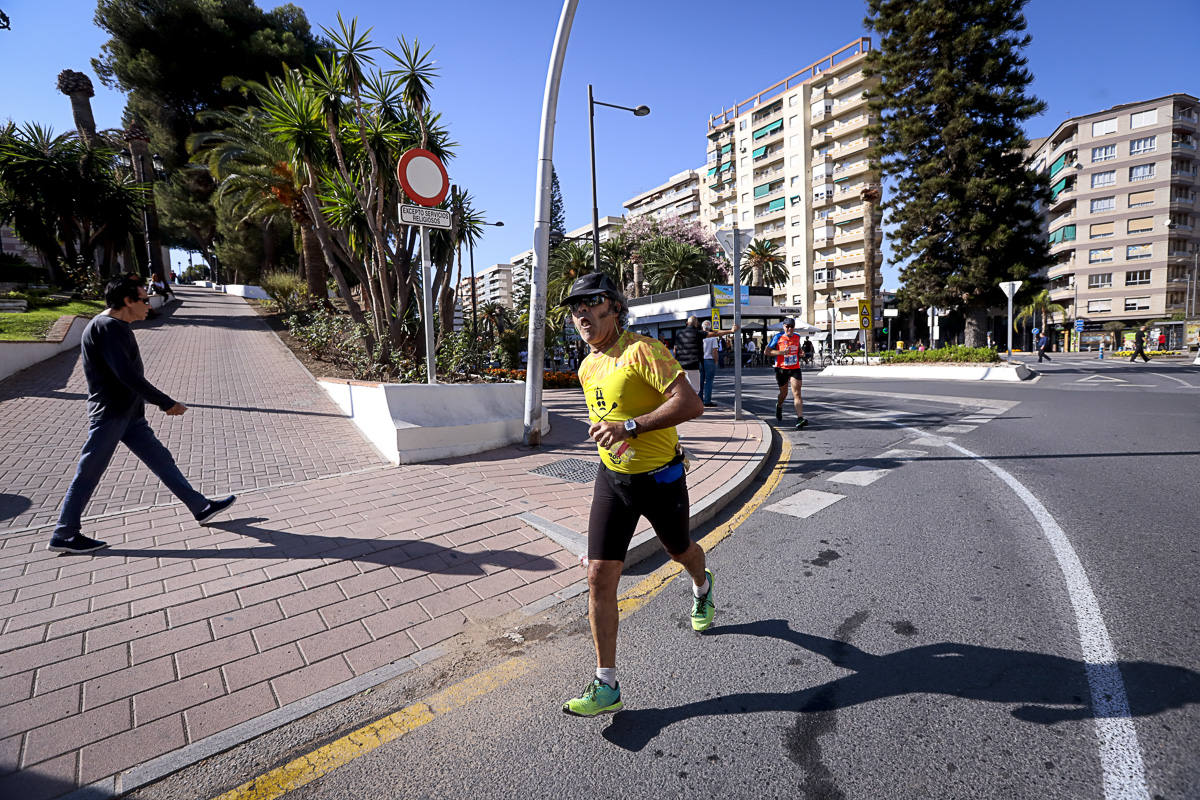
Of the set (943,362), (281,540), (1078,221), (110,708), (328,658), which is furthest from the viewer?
(1078,221)

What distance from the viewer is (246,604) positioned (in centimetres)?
312

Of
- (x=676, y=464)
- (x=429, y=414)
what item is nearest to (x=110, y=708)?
(x=676, y=464)

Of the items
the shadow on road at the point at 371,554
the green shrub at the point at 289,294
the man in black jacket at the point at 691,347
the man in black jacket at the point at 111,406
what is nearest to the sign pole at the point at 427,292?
the man in black jacket at the point at 111,406

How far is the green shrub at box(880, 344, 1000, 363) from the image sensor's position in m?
20.2

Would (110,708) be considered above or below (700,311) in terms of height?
below

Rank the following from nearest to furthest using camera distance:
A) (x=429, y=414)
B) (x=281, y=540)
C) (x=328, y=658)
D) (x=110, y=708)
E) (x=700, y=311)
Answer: (x=110, y=708) → (x=328, y=658) → (x=281, y=540) → (x=429, y=414) → (x=700, y=311)

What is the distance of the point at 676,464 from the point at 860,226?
5933 centimetres

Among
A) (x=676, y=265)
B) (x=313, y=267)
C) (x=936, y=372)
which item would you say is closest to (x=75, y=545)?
(x=313, y=267)

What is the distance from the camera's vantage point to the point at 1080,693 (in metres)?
2.20

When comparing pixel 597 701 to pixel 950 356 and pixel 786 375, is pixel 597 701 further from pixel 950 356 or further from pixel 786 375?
pixel 950 356

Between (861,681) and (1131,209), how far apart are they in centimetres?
6846

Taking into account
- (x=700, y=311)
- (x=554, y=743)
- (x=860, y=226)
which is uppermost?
(x=860, y=226)

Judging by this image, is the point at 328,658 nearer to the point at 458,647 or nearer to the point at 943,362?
the point at 458,647

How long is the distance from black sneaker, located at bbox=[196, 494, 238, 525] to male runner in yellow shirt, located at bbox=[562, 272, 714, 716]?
3458mm
